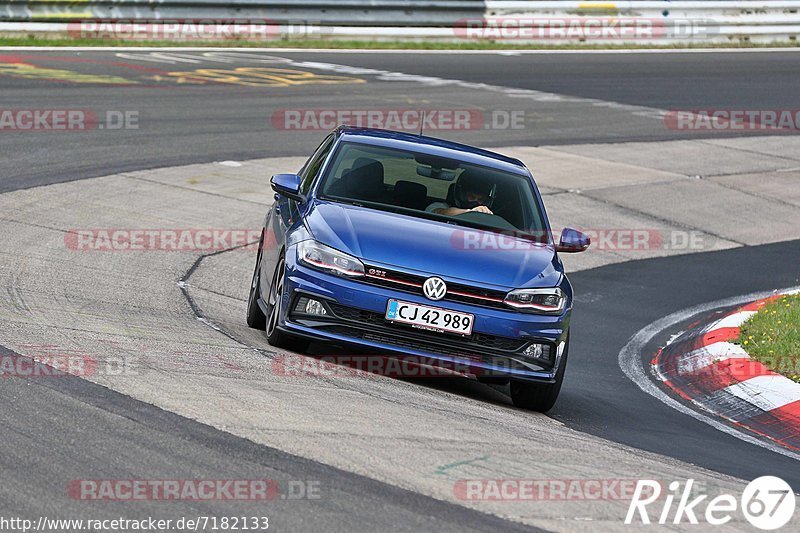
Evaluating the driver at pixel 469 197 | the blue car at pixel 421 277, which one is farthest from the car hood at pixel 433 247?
the driver at pixel 469 197

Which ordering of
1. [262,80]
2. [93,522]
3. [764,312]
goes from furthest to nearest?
[262,80]
[764,312]
[93,522]

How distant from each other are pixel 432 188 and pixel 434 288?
147 cm

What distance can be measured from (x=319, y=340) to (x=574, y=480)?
2414mm

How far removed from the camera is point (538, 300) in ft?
26.6

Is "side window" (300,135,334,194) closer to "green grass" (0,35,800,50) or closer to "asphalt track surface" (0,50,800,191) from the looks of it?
"asphalt track surface" (0,50,800,191)

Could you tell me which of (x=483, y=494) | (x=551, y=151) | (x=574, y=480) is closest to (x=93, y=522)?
(x=483, y=494)

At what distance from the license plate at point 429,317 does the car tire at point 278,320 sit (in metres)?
0.66

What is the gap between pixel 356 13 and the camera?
92.3ft

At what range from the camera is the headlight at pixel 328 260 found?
26.0 feet

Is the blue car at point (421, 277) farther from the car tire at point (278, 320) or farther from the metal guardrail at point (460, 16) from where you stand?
the metal guardrail at point (460, 16)

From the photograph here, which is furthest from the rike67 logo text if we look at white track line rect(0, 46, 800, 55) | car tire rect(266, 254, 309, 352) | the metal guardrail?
the metal guardrail

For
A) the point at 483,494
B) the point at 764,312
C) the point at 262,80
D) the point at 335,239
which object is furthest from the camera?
the point at 262,80

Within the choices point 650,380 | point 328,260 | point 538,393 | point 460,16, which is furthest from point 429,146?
point 460,16

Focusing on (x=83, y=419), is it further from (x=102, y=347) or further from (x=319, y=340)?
(x=319, y=340)
